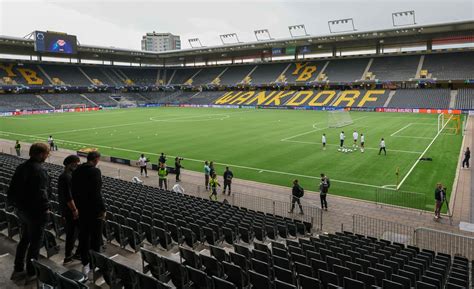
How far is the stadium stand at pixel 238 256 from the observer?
634 cm

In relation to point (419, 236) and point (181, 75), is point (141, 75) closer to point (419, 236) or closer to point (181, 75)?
point (181, 75)

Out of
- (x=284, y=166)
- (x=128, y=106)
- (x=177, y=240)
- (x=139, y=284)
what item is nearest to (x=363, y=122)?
(x=284, y=166)

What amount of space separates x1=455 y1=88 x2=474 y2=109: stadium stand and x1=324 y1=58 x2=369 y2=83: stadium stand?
67.0 ft

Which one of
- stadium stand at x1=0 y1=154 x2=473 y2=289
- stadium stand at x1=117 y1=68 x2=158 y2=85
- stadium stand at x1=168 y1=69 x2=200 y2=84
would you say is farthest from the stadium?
stadium stand at x1=168 y1=69 x2=200 y2=84

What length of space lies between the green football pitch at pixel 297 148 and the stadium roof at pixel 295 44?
24.9m

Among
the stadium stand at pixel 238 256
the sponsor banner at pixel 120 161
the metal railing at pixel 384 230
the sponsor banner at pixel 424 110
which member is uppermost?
the sponsor banner at pixel 424 110

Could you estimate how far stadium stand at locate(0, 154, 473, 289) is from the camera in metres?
6.34

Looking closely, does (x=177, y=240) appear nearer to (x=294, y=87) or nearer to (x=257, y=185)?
(x=257, y=185)

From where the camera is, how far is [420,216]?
16.3 m

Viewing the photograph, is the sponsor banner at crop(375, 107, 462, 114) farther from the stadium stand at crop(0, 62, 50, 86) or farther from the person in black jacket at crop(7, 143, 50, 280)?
the stadium stand at crop(0, 62, 50, 86)

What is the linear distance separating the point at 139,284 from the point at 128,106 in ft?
308

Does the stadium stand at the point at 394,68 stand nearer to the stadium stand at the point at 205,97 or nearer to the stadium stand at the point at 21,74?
the stadium stand at the point at 205,97

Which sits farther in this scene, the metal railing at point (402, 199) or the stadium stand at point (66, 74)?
the stadium stand at point (66, 74)

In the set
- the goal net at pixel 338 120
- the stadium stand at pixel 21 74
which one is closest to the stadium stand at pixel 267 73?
the goal net at pixel 338 120
